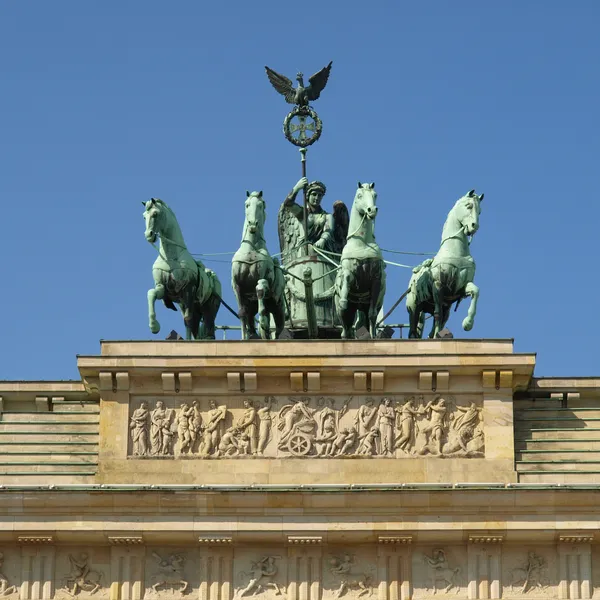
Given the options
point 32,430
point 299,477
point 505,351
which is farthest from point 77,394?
point 505,351

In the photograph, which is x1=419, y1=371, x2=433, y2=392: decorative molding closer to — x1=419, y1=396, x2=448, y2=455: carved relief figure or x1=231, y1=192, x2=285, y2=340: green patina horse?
x1=419, y1=396, x2=448, y2=455: carved relief figure

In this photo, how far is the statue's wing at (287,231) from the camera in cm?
5378

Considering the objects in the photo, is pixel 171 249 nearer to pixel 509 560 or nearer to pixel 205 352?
pixel 205 352

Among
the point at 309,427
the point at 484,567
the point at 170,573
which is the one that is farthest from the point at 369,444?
the point at 170,573

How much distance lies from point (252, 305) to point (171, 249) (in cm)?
175

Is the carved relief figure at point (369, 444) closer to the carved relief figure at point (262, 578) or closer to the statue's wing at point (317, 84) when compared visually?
the carved relief figure at point (262, 578)

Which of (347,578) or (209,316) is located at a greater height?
(209,316)

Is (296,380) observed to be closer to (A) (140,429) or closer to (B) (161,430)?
(B) (161,430)

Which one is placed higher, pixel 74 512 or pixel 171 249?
pixel 171 249

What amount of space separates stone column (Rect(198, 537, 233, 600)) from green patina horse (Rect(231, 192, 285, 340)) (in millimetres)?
4447

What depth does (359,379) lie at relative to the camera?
45062 mm

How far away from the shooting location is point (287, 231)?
54.0 meters

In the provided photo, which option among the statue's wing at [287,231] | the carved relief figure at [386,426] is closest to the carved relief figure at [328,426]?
the carved relief figure at [386,426]

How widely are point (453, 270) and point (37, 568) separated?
8790 mm
